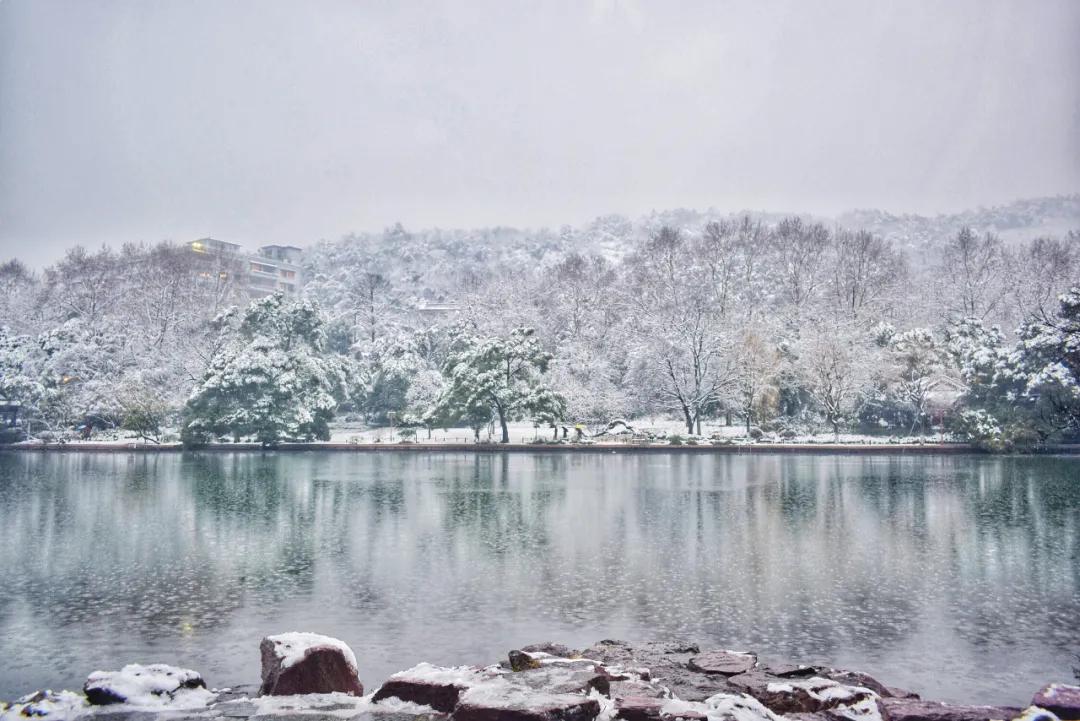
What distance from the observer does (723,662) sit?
6539 mm

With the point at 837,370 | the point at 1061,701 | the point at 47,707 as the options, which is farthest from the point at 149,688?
the point at 837,370

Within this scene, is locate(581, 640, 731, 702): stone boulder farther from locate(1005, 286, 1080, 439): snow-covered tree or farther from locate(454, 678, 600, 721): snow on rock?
locate(1005, 286, 1080, 439): snow-covered tree

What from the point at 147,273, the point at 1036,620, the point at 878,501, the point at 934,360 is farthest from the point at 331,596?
the point at 147,273

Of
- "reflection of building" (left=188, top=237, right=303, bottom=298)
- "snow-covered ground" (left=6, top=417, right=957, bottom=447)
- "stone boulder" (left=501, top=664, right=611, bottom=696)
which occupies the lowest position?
"stone boulder" (left=501, top=664, right=611, bottom=696)

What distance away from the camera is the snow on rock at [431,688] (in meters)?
5.28

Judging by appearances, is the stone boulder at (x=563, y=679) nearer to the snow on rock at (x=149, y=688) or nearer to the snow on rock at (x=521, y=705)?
the snow on rock at (x=521, y=705)

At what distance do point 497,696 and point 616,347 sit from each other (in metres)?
38.8

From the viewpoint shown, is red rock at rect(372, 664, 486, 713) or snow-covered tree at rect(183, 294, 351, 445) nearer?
red rock at rect(372, 664, 486, 713)

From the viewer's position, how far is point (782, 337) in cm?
3981

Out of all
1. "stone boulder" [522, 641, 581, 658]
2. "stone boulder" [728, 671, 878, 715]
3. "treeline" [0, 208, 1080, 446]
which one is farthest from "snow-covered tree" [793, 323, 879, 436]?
"stone boulder" [728, 671, 878, 715]

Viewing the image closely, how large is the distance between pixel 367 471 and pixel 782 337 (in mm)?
22278

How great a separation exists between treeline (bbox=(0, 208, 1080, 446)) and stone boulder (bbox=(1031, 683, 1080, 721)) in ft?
77.6

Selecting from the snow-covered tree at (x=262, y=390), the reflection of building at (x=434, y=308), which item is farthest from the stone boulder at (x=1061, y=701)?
the reflection of building at (x=434, y=308)

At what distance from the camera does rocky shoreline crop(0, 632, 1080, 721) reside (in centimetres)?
493
